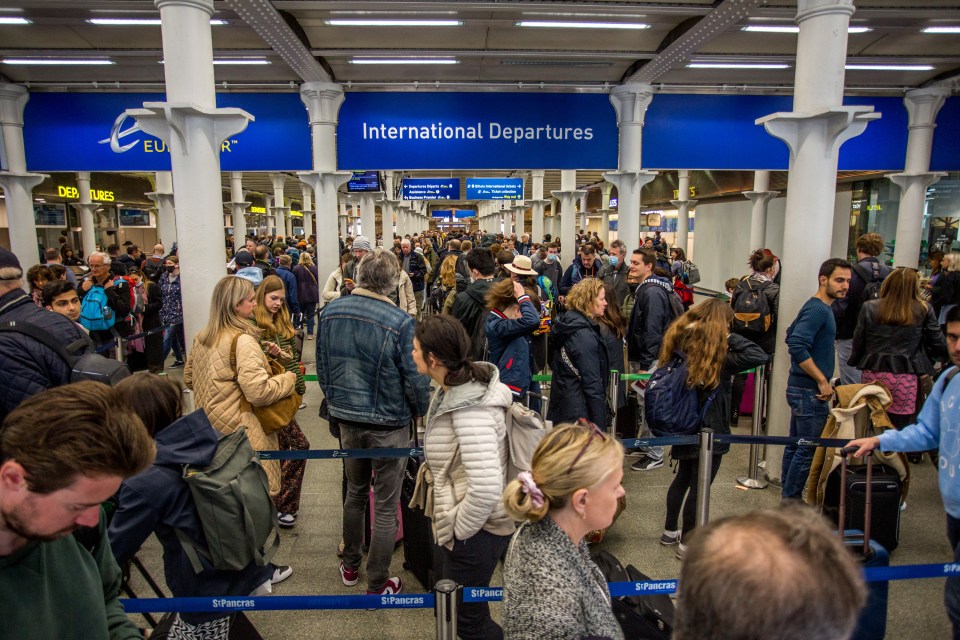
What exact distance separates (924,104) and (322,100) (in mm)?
8949

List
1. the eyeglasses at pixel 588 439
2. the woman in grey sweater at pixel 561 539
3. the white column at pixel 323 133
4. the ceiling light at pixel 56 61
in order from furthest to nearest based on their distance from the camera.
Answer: the white column at pixel 323 133, the ceiling light at pixel 56 61, the eyeglasses at pixel 588 439, the woman in grey sweater at pixel 561 539

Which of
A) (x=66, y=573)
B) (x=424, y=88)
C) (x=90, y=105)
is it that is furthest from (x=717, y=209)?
(x=66, y=573)

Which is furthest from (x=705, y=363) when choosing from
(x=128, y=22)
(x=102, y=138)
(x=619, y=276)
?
(x=102, y=138)

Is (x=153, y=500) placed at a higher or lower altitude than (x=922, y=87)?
lower

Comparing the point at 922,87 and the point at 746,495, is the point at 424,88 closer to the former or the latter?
the point at 746,495

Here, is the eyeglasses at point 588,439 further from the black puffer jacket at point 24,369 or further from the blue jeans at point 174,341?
the blue jeans at point 174,341

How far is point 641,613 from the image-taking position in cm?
236

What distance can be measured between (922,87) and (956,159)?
1.23 metres

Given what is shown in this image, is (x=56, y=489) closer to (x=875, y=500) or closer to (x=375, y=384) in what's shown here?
(x=375, y=384)

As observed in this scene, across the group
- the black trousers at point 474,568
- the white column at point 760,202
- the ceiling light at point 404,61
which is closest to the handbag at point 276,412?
the black trousers at point 474,568

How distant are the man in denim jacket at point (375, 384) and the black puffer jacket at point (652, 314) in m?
2.75

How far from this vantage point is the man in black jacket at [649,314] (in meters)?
5.57

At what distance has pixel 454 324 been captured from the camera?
8.99 ft

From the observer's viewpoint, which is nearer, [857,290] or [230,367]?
[230,367]
